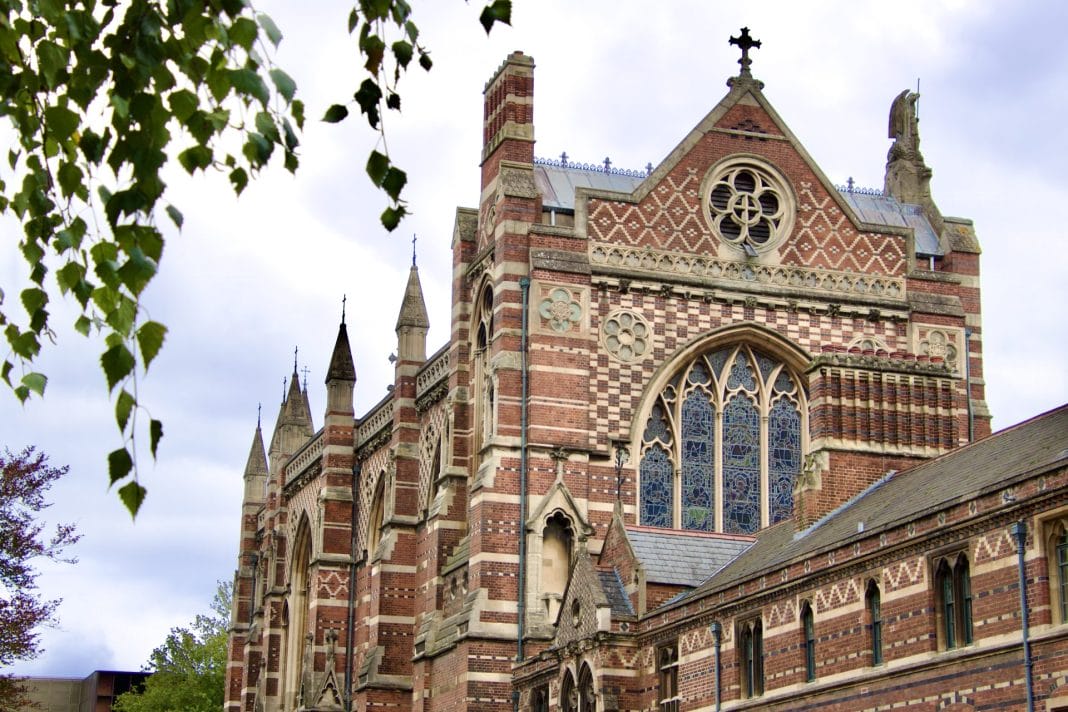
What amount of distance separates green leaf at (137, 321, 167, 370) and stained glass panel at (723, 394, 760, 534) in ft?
118

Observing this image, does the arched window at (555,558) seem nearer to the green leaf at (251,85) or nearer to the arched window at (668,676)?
the arched window at (668,676)

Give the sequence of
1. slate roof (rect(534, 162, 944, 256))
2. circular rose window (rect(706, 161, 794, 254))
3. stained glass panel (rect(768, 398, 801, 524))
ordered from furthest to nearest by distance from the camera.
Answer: slate roof (rect(534, 162, 944, 256))
circular rose window (rect(706, 161, 794, 254))
stained glass panel (rect(768, 398, 801, 524))

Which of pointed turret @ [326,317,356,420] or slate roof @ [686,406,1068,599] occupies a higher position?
pointed turret @ [326,317,356,420]

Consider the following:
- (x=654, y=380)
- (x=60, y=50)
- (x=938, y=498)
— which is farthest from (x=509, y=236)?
(x=60, y=50)

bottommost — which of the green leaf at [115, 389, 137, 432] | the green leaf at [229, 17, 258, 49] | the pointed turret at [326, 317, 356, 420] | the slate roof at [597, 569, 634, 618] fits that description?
the green leaf at [115, 389, 137, 432]

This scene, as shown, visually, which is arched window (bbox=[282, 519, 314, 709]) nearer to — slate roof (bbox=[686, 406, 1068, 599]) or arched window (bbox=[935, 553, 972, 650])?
slate roof (bbox=[686, 406, 1068, 599])

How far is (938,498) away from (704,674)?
5852 millimetres

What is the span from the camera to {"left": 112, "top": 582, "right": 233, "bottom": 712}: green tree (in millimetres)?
84562

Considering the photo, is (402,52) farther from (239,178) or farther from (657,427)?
(657,427)

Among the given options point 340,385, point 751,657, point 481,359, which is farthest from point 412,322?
point 751,657

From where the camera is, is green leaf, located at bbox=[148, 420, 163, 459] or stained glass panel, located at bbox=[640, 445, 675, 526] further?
stained glass panel, located at bbox=[640, 445, 675, 526]

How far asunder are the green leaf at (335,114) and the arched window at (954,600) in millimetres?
17385

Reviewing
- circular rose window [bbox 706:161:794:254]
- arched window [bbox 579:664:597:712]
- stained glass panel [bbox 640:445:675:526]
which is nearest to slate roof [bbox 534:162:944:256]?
circular rose window [bbox 706:161:794:254]

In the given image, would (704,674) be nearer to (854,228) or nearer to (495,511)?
(495,511)
